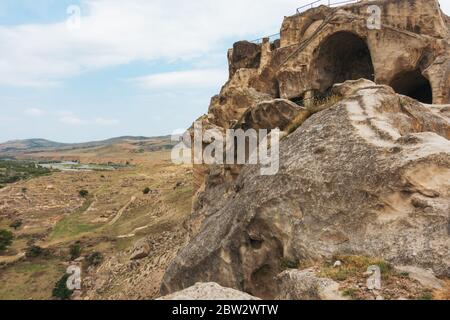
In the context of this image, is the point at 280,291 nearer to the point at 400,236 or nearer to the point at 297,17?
the point at 400,236

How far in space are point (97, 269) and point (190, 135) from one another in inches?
525

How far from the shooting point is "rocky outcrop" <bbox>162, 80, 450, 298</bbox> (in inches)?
339

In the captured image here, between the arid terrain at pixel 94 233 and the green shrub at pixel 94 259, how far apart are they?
33 centimetres

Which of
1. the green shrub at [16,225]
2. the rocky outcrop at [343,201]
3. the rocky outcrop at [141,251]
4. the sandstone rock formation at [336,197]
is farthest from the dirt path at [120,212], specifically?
the rocky outcrop at [343,201]

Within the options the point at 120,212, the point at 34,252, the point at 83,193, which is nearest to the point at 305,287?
the point at 34,252

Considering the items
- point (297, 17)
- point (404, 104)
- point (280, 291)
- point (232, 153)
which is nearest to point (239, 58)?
point (297, 17)

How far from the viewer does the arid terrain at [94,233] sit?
26844 mm

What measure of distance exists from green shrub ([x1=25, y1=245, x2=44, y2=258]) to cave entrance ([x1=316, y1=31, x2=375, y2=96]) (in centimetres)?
3059

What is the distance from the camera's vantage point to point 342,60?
30.6 meters

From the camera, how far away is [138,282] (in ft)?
81.0

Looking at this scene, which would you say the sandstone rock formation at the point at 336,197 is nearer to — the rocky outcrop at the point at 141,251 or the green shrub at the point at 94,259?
the rocky outcrop at the point at 141,251

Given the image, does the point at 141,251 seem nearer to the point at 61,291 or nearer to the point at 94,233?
the point at 61,291

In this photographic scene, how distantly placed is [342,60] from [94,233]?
105ft

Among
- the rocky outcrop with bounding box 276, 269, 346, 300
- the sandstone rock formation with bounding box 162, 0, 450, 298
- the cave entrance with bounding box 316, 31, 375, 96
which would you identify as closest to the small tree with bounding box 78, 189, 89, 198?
the cave entrance with bounding box 316, 31, 375, 96
